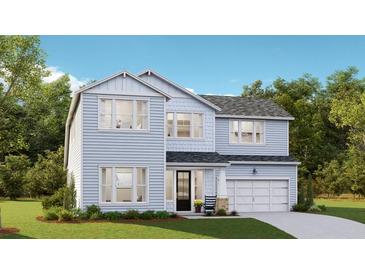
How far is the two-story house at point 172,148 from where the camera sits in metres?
24.1

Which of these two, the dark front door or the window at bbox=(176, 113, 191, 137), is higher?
the window at bbox=(176, 113, 191, 137)

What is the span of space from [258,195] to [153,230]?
34.5 feet

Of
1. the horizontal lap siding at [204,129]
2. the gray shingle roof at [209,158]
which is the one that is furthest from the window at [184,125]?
the gray shingle roof at [209,158]

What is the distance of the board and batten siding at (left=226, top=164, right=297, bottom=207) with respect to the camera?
96.1ft

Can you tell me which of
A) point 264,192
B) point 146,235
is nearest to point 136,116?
point 146,235

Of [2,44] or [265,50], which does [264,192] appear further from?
[2,44]

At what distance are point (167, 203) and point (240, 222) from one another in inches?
191

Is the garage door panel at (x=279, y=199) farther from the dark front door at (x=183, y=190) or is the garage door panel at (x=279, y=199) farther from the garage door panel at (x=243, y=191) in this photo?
the dark front door at (x=183, y=190)

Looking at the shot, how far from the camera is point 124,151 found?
24.3m

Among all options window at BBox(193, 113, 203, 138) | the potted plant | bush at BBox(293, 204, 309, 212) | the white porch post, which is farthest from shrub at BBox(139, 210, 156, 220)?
bush at BBox(293, 204, 309, 212)

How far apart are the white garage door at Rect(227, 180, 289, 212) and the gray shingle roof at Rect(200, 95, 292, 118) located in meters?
3.56

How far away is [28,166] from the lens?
160ft

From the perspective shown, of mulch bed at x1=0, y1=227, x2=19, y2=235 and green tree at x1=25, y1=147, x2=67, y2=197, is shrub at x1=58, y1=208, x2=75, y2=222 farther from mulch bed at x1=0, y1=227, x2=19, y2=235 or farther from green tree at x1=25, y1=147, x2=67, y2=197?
green tree at x1=25, y1=147, x2=67, y2=197

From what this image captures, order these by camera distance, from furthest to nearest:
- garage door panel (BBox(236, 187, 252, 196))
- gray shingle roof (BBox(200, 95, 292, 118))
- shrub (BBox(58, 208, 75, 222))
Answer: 1. gray shingle roof (BBox(200, 95, 292, 118))
2. garage door panel (BBox(236, 187, 252, 196))
3. shrub (BBox(58, 208, 75, 222))
